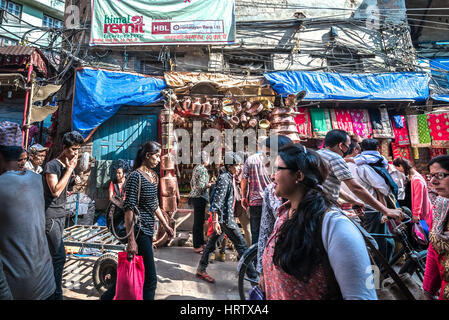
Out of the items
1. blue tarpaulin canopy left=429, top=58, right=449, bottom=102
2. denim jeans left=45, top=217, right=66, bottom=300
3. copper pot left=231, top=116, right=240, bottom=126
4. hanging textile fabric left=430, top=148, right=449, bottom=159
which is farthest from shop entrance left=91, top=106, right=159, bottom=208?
blue tarpaulin canopy left=429, top=58, right=449, bottom=102

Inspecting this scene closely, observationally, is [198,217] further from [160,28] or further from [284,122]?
[160,28]

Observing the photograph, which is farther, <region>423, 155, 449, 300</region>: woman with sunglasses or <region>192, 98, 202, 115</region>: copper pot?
<region>192, 98, 202, 115</region>: copper pot

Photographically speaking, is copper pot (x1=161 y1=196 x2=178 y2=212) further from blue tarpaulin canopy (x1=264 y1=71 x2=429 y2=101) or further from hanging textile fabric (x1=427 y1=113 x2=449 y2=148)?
hanging textile fabric (x1=427 y1=113 x2=449 y2=148)

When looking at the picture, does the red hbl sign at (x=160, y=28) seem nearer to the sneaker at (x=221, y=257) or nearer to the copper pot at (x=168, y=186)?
the copper pot at (x=168, y=186)

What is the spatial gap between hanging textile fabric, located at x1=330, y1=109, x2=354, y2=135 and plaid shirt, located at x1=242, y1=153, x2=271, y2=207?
17.8 feet

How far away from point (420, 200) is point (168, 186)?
532 cm

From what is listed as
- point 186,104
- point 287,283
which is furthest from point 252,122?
point 287,283

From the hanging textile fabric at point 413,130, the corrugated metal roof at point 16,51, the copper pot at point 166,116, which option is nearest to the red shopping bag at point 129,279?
the copper pot at point 166,116

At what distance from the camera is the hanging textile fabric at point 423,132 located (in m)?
8.11

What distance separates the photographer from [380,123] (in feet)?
27.3

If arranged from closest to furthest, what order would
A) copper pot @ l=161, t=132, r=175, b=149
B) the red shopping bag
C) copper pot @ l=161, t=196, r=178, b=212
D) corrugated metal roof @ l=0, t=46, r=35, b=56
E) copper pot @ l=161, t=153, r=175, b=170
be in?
the red shopping bag < copper pot @ l=161, t=196, r=178, b=212 < copper pot @ l=161, t=153, r=175, b=170 < copper pot @ l=161, t=132, r=175, b=149 < corrugated metal roof @ l=0, t=46, r=35, b=56

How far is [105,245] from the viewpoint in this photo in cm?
348

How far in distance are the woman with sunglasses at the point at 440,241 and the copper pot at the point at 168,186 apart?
5.19 m

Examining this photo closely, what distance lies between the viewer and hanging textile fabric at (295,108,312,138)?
800 cm
